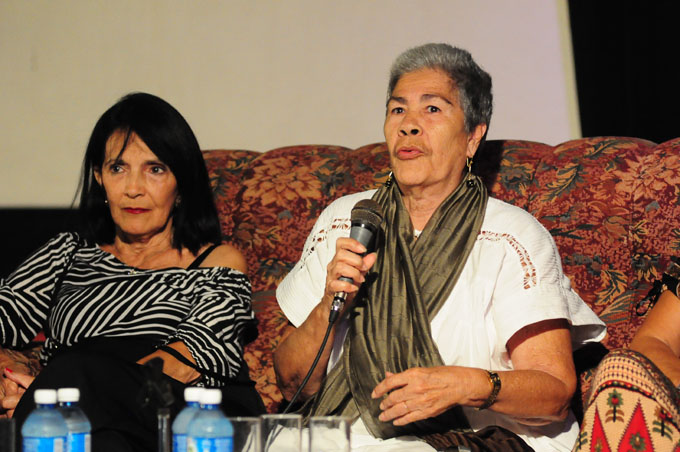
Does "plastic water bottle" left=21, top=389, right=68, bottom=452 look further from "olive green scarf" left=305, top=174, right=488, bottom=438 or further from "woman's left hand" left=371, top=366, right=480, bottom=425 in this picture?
"olive green scarf" left=305, top=174, right=488, bottom=438

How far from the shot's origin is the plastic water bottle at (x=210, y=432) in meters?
1.37

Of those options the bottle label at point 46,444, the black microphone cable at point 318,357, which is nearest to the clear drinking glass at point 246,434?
the bottle label at point 46,444

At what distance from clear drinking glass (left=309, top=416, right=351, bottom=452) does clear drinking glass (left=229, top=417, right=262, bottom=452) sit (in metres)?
0.10

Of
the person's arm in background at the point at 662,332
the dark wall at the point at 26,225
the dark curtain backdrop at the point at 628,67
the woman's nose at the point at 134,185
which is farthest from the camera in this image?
the dark wall at the point at 26,225

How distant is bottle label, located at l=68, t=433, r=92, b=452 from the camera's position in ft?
4.89

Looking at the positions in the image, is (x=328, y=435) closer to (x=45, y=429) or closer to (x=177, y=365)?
(x=45, y=429)

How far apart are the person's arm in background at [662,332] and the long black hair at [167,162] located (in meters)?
1.32

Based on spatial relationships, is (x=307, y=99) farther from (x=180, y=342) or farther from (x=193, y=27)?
(x=180, y=342)

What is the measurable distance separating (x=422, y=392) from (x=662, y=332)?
0.67 metres

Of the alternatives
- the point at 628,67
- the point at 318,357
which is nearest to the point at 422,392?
the point at 318,357

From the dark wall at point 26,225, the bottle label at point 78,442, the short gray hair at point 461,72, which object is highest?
the short gray hair at point 461,72

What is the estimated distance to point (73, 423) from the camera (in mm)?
1522

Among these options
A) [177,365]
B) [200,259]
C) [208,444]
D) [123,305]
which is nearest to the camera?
[208,444]

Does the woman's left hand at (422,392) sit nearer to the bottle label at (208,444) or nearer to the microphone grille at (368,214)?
the microphone grille at (368,214)
